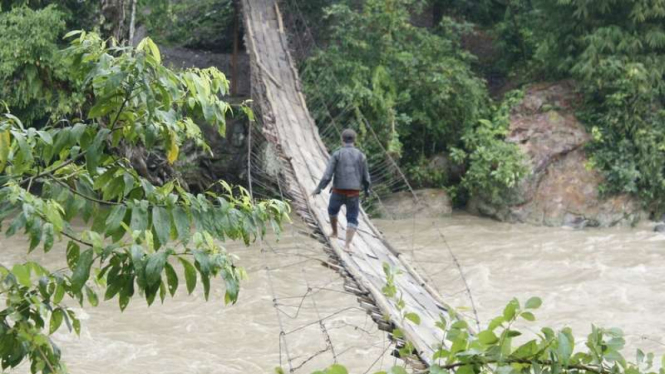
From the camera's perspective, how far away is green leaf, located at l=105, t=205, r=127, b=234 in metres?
1.70

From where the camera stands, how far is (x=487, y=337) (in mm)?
1420

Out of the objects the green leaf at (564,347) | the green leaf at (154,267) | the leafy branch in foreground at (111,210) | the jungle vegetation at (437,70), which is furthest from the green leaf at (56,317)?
the jungle vegetation at (437,70)

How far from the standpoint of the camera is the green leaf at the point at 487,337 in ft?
4.65

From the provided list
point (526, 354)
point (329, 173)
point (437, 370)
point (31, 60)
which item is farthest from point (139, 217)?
point (31, 60)

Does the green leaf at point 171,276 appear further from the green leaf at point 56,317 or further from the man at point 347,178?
the man at point 347,178

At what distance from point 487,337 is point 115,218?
84cm

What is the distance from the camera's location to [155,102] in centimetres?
178

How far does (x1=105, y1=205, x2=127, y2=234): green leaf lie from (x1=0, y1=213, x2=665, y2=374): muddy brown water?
2541 mm

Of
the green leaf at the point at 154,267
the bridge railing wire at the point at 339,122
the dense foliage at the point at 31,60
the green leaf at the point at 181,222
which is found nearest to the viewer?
the green leaf at the point at 154,267

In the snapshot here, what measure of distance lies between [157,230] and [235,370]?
3.87m

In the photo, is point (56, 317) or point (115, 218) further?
point (56, 317)

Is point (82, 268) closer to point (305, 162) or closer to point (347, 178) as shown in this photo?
point (347, 178)

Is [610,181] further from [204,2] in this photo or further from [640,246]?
[204,2]

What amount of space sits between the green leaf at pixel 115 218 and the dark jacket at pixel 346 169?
3823 millimetres
